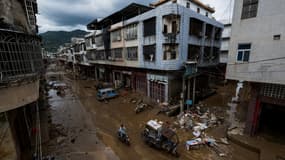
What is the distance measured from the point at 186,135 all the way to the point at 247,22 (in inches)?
359

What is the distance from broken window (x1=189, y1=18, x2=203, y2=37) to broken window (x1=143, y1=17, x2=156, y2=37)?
4553 millimetres

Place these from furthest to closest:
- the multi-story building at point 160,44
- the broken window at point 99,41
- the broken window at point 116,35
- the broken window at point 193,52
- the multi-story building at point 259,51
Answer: the broken window at point 99,41 → the broken window at point 116,35 → the broken window at point 193,52 → the multi-story building at point 160,44 → the multi-story building at point 259,51

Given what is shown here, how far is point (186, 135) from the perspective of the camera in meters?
10.9

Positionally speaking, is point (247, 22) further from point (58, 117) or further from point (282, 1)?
point (58, 117)

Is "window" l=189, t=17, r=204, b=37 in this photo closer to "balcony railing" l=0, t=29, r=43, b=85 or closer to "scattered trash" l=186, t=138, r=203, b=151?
"scattered trash" l=186, t=138, r=203, b=151

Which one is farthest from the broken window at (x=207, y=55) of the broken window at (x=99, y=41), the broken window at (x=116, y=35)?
the broken window at (x=99, y=41)

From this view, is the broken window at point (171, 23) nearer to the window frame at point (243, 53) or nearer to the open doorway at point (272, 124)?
the window frame at point (243, 53)

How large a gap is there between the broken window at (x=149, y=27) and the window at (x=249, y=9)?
29.7 ft

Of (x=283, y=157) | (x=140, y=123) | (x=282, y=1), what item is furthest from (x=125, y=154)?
(x=282, y=1)

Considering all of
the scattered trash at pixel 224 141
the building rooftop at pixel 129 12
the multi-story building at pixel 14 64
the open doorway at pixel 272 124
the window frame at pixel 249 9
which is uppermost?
the building rooftop at pixel 129 12

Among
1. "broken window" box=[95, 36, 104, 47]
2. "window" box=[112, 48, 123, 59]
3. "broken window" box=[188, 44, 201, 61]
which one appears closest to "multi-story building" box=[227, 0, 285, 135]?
"broken window" box=[188, 44, 201, 61]

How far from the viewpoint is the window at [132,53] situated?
19.5m

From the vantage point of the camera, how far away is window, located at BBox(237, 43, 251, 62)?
880cm

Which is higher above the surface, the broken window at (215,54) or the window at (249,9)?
the window at (249,9)
